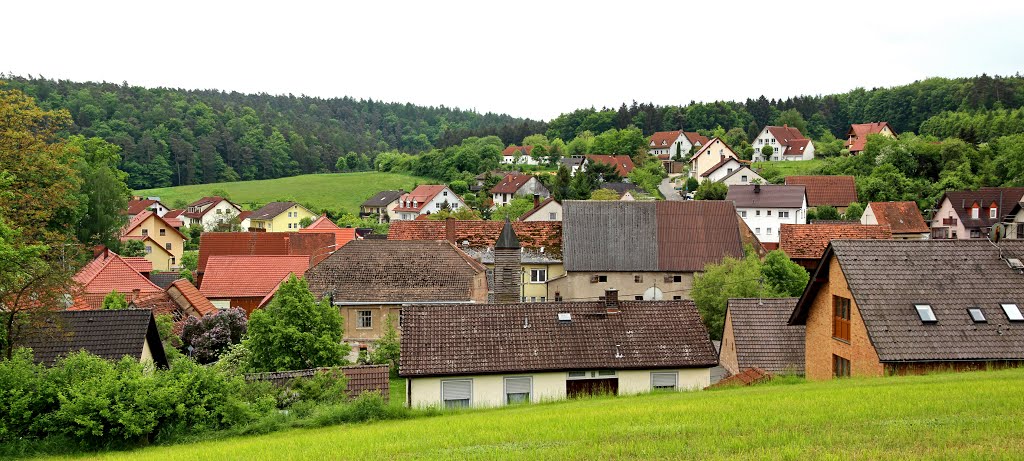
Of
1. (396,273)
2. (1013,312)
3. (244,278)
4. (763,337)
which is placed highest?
(1013,312)

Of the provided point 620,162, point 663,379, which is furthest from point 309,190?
point 663,379

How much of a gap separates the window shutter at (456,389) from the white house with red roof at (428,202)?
83337 millimetres

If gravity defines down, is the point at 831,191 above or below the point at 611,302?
above

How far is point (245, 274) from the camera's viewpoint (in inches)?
1608

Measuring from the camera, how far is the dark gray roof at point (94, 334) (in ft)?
62.6

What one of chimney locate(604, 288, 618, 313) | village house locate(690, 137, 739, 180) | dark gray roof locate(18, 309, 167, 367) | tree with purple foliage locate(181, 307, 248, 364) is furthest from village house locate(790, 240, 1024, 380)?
village house locate(690, 137, 739, 180)

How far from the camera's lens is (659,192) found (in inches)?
3789

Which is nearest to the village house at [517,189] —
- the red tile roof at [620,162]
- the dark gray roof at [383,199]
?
the red tile roof at [620,162]

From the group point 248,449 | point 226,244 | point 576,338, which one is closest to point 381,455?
point 248,449

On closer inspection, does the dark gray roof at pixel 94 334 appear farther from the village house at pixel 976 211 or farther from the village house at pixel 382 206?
the village house at pixel 382 206

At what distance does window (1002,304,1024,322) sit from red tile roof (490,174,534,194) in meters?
86.9

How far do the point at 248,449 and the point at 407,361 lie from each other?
821 cm

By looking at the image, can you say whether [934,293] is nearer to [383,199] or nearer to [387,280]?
[387,280]

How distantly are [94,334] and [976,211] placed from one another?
6354 cm
